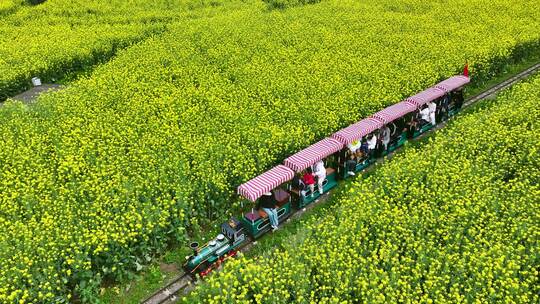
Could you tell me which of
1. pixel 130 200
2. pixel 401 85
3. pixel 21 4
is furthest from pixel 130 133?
pixel 21 4

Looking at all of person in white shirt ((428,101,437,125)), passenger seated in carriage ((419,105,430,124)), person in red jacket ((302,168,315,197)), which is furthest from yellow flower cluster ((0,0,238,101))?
person in white shirt ((428,101,437,125))

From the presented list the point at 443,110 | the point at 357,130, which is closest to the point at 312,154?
the point at 357,130

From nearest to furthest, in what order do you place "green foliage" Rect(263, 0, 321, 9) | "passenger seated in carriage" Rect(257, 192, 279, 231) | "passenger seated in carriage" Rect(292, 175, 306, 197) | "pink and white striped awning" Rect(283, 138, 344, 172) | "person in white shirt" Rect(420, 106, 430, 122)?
"passenger seated in carriage" Rect(257, 192, 279, 231), "pink and white striped awning" Rect(283, 138, 344, 172), "passenger seated in carriage" Rect(292, 175, 306, 197), "person in white shirt" Rect(420, 106, 430, 122), "green foliage" Rect(263, 0, 321, 9)

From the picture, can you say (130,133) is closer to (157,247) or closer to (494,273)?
(157,247)

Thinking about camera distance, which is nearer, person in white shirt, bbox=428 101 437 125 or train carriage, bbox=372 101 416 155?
train carriage, bbox=372 101 416 155

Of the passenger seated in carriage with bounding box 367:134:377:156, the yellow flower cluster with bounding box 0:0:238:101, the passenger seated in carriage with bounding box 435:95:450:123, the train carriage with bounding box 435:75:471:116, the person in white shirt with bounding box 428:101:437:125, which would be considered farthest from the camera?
the yellow flower cluster with bounding box 0:0:238:101

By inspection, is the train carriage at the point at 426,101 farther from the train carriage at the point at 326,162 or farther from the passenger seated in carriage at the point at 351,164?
the passenger seated in carriage at the point at 351,164

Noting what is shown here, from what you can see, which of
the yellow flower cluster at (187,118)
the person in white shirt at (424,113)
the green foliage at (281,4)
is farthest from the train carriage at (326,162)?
the green foliage at (281,4)

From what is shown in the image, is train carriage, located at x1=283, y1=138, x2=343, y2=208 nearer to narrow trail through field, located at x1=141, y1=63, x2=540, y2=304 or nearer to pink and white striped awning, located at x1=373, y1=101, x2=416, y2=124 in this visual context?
narrow trail through field, located at x1=141, y1=63, x2=540, y2=304
